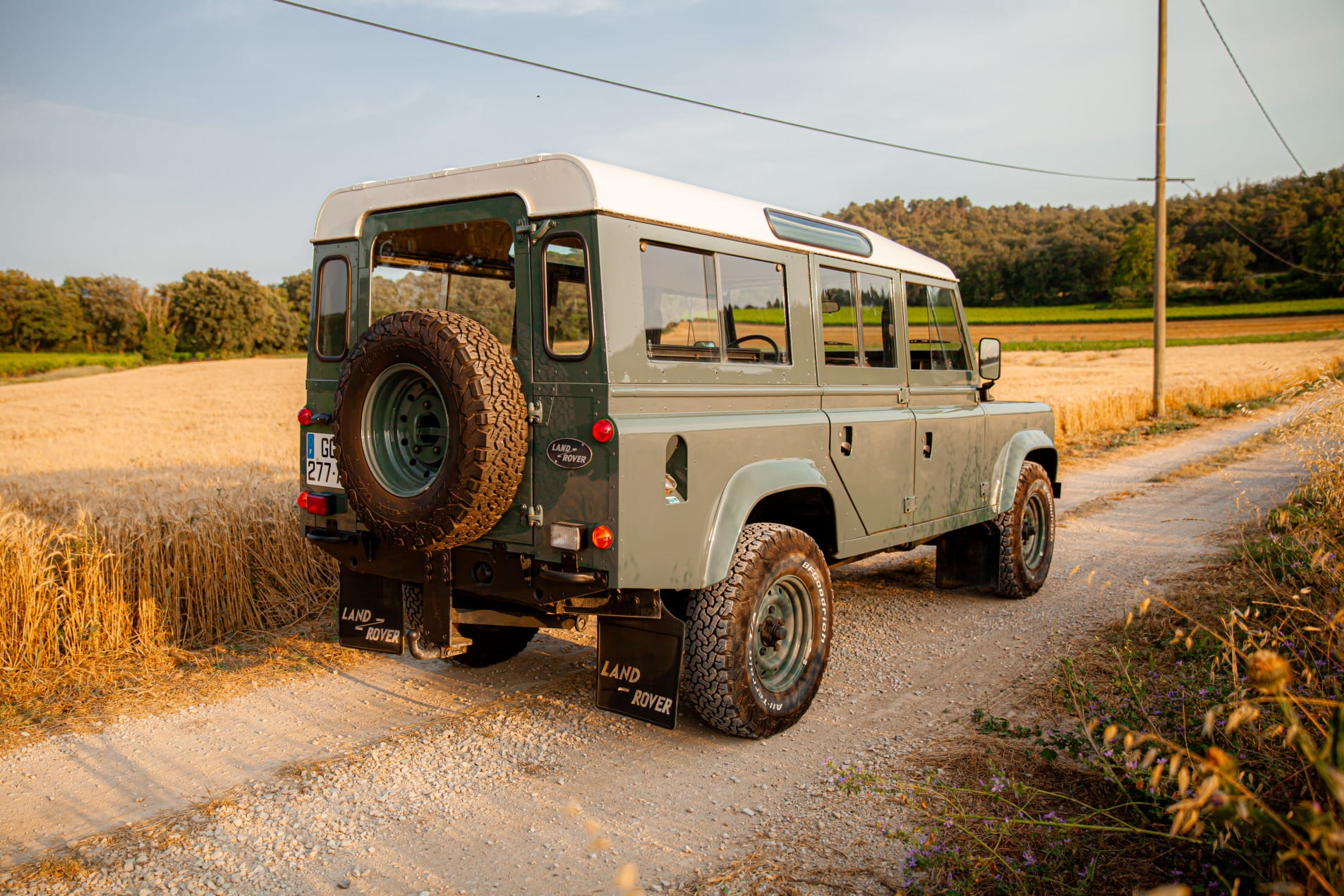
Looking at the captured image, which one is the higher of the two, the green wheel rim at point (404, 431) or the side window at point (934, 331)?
the side window at point (934, 331)

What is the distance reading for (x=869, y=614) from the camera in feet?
20.3

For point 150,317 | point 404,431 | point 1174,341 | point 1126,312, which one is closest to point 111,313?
point 150,317

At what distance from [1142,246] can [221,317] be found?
185ft

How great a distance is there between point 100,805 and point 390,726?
122cm

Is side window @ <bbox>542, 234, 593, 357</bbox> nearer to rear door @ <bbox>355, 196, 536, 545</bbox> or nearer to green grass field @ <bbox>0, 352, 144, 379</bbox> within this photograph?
rear door @ <bbox>355, 196, 536, 545</bbox>

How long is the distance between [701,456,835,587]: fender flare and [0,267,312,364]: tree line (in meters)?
48.3

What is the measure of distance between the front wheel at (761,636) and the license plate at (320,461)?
192 cm

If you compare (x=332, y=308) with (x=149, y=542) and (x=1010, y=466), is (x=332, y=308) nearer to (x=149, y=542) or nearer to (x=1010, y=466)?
(x=149, y=542)

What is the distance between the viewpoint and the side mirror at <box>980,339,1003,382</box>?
6379mm

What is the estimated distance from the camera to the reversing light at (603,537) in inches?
137

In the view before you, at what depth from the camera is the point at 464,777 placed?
3.72 meters

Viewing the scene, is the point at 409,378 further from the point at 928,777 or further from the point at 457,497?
the point at 928,777

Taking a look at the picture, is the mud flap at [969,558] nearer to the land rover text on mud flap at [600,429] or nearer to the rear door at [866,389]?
the rear door at [866,389]

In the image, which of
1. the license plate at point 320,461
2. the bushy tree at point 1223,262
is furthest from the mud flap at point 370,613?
the bushy tree at point 1223,262
